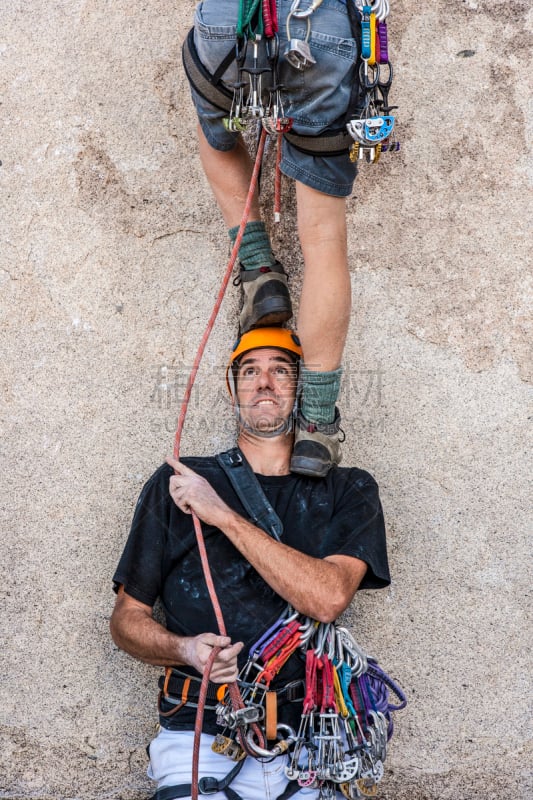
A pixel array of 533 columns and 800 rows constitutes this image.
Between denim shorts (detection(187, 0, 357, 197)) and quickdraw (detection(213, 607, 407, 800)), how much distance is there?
139cm

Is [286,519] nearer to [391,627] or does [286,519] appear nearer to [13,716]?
[391,627]

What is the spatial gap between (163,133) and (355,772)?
92.4 inches

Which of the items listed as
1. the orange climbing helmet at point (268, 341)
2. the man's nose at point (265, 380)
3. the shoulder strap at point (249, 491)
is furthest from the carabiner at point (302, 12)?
the shoulder strap at point (249, 491)

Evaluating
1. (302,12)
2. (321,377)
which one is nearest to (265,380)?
(321,377)

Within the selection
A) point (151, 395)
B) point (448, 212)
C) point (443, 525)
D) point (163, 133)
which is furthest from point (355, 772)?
point (163, 133)

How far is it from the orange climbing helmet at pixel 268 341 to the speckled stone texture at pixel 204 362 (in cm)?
23

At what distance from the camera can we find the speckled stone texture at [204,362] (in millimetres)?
3062

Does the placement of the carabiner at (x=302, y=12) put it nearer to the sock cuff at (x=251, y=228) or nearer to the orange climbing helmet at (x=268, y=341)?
the sock cuff at (x=251, y=228)

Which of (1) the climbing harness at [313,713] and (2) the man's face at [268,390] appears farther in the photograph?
(2) the man's face at [268,390]

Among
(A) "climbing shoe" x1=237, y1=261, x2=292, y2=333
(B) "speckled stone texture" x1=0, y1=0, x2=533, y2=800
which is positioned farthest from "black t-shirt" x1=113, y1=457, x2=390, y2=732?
(A) "climbing shoe" x1=237, y1=261, x2=292, y2=333

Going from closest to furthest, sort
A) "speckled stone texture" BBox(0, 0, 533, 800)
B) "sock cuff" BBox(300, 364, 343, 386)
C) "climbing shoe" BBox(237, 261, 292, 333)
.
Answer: "sock cuff" BBox(300, 364, 343, 386), "climbing shoe" BBox(237, 261, 292, 333), "speckled stone texture" BBox(0, 0, 533, 800)

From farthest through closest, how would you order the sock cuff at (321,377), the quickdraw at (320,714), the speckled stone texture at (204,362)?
the speckled stone texture at (204,362)
the sock cuff at (321,377)
the quickdraw at (320,714)

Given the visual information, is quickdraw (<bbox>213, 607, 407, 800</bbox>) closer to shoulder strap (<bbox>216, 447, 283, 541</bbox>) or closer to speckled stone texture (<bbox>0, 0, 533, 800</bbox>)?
shoulder strap (<bbox>216, 447, 283, 541</bbox>)

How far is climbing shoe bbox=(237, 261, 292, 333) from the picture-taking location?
9.71 ft
